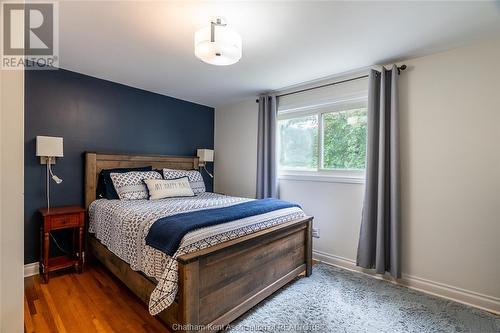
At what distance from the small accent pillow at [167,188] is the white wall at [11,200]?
1.76m

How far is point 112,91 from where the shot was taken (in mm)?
3176

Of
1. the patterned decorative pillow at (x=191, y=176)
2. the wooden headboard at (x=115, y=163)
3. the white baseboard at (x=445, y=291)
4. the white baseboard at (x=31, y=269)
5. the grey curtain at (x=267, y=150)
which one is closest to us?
the white baseboard at (x=445, y=291)

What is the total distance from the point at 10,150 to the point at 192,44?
1605 millimetres

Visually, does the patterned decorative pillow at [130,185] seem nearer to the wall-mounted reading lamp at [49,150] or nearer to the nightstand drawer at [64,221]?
the nightstand drawer at [64,221]

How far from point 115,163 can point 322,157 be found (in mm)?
2694

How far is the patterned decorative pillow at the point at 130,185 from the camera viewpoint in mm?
2826

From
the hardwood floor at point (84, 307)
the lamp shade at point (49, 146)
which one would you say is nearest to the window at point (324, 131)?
the hardwood floor at point (84, 307)

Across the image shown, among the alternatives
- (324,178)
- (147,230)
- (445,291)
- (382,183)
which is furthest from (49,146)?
(445,291)

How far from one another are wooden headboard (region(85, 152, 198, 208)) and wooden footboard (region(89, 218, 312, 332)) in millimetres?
776

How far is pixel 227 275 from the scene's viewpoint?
5.85ft

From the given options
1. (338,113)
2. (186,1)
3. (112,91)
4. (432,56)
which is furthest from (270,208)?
(112,91)

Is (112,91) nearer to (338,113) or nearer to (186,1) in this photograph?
(186,1)

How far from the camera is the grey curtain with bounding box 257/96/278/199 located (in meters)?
3.48

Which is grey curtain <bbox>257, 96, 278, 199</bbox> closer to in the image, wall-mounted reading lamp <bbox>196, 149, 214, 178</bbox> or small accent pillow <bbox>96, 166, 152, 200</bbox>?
wall-mounted reading lamp <bbox>196, 149, 214, 178</bbox>
